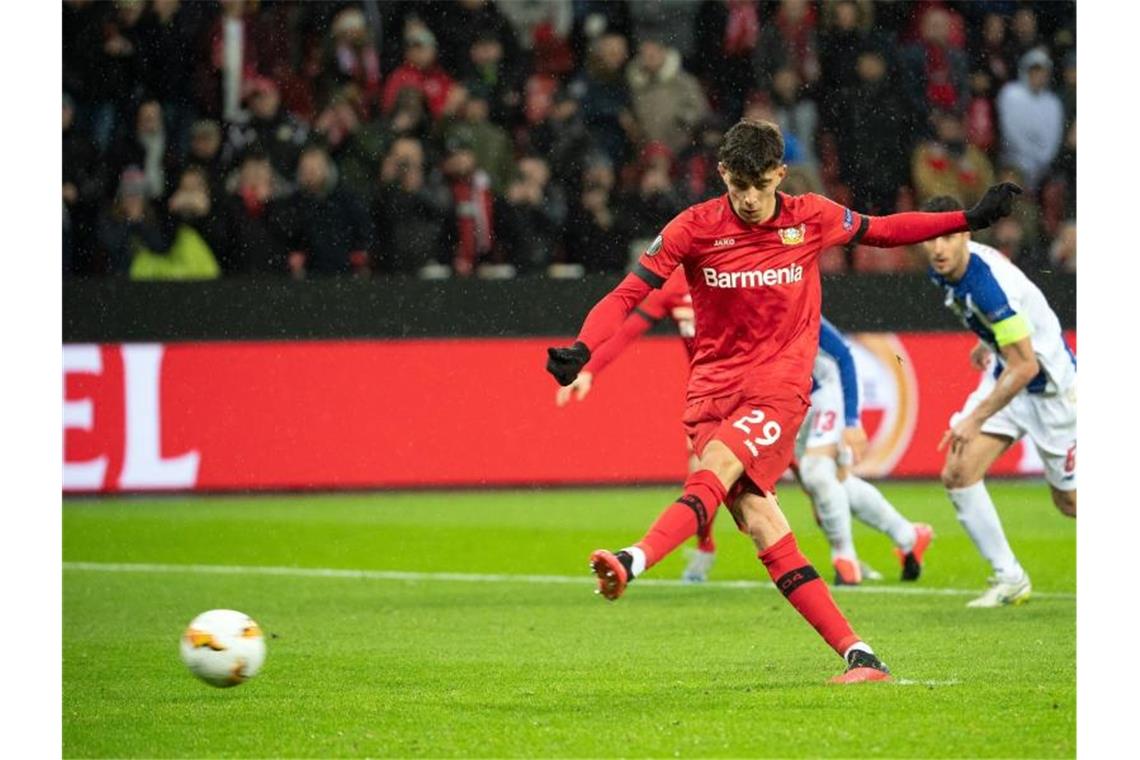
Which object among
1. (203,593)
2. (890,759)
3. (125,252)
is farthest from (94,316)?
(890,759)

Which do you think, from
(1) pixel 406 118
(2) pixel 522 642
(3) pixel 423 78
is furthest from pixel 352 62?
(2) pixel 522 642

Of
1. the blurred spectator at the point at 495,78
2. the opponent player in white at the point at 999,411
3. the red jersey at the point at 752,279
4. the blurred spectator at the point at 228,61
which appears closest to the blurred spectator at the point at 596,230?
the blurred spectator at the point at 495,78

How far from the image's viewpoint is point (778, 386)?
281 inches

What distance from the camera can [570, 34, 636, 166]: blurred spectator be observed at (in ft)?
53.7

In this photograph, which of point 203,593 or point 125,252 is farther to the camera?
point 125,252

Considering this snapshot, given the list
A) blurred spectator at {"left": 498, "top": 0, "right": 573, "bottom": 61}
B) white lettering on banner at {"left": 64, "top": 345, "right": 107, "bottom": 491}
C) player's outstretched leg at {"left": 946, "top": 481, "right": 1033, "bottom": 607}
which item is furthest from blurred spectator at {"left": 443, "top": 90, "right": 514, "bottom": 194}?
player's outstretched leg at {"left": 946, "top": 481, "right": 1033, "bottom": 607}

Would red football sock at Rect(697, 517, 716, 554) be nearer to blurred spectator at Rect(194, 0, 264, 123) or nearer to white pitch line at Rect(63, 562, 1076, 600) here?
white pitch line at Rect(63, 562, 1076, 600)

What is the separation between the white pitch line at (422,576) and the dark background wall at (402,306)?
342 centimetres

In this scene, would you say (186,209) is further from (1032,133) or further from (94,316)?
(1032,133)

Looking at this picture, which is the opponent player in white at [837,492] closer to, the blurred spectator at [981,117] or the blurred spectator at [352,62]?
the blurred spectator at [981,117]

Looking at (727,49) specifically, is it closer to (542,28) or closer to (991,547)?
(542,28)

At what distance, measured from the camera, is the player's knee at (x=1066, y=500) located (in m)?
9.59
